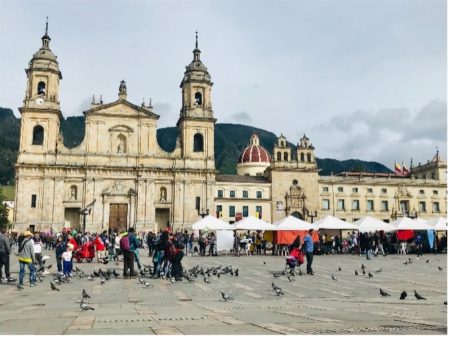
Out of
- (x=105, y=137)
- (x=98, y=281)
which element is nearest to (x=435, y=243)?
(x=98, y=281)

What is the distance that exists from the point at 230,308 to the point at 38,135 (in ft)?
154

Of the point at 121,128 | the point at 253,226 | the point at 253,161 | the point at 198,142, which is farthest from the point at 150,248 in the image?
the point at 253,161

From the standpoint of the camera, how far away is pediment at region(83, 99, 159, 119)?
51.6m

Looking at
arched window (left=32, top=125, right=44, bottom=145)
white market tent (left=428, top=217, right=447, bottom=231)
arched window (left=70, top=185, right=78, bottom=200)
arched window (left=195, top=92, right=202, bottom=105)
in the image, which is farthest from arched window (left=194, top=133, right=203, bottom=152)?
white market tent (left=428, top=217, right=447, bottom=231)

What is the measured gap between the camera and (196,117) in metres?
53.7

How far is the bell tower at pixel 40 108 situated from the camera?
49750 millimetres

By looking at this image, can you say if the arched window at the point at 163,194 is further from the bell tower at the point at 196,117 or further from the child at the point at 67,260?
the child at the point at 67,260

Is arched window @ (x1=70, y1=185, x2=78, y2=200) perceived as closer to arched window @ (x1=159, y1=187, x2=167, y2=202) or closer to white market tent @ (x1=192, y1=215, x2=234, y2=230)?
arched window @ (x1=159, y1=187, x2=167, y2=202)

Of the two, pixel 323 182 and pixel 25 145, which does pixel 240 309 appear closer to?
pixel 25 145

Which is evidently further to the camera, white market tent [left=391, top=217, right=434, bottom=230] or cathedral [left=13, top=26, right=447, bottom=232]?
cathedral [left=13, top=26, right=447, bottom=232]

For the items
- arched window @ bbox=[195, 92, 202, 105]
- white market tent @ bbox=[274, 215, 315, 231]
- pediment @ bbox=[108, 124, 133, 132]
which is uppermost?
arched window @ bbox=[195, 92, 202, 105]

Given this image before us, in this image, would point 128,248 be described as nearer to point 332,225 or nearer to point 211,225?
point 211,225

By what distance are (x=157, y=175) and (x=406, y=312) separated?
44.9 meters

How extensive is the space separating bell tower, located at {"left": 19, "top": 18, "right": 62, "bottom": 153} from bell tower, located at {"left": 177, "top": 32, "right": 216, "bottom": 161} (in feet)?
46.3
